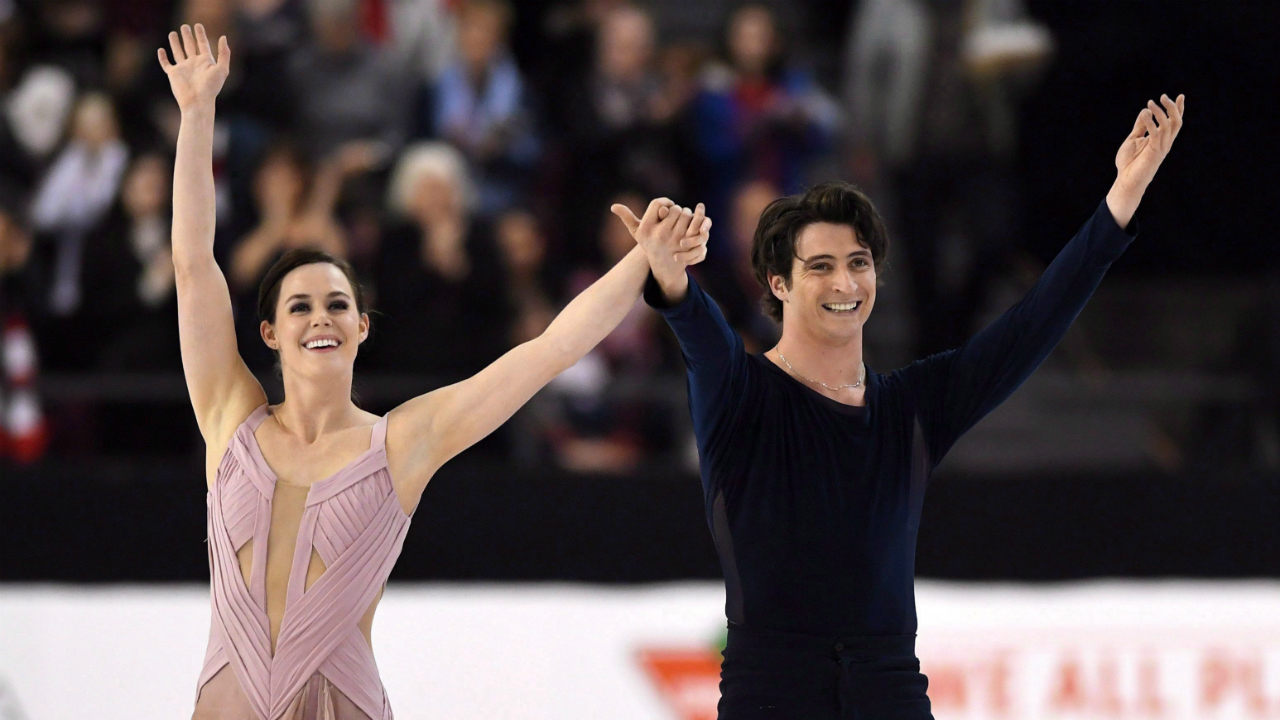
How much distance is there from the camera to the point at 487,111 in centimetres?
746

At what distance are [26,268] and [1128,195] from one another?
4.60 metres

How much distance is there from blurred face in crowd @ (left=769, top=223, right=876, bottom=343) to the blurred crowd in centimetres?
276

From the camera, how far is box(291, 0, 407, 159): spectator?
7.45 metres

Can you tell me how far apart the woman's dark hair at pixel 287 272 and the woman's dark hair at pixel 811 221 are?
0.98 m

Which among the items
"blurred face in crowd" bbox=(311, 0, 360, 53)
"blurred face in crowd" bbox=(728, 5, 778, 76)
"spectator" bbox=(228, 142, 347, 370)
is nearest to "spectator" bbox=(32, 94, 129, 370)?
"spectator" bbox=(228, 142, 347, 370)

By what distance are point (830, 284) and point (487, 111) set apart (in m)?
3.91

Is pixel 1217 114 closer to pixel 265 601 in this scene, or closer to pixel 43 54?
pixel 43 54

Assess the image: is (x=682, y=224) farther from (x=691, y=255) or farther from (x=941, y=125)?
(x=941, y=125)

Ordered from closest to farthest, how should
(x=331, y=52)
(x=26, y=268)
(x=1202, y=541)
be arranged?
(x=1202, y=541)
(x=26, y=268)
(x=331, y=52)

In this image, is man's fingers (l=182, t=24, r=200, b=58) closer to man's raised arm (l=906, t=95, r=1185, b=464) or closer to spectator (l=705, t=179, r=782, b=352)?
man's raised arm (l=906, t=95, r=1185, b=464)

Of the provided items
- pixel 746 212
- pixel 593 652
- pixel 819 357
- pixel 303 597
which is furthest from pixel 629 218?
pixel 746 212

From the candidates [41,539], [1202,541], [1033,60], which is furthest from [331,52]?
[1202,541]

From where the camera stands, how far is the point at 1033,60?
788cm

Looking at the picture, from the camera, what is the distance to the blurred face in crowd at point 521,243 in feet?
22.7
